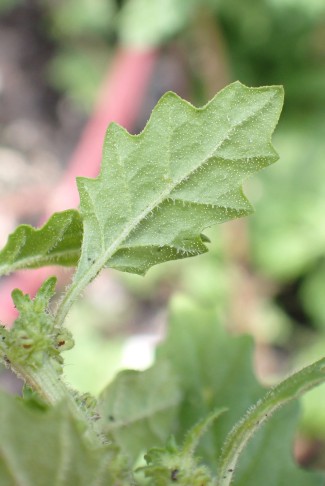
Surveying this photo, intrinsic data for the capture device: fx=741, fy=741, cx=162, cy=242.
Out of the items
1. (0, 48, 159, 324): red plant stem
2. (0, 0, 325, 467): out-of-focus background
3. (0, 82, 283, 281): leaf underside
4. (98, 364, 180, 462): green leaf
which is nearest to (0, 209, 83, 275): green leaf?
(0, 82, 283, 281): leaf underside

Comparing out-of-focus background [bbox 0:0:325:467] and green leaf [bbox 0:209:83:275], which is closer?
green leaf [bbox 0:209:83:275]

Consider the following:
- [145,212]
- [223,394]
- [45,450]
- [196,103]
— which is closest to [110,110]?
[196,103]

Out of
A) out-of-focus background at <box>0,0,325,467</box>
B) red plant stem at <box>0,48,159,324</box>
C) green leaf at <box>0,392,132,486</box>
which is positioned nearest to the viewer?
green leaf at <box>0,392,132,486</box>

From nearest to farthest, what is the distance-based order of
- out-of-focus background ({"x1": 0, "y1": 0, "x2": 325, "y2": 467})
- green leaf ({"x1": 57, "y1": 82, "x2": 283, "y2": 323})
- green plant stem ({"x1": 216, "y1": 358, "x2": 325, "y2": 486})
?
green plant stem ({"x1": 216, "y1": 358, "x2": 325, "y2": 486}) < green leaf ({"x1": 57, "y1": 82, "x2": 283, "y2": 323}) < out-of-focus background ({"x1": 0, "y1": 0, "x2": 325, "y2": 467})

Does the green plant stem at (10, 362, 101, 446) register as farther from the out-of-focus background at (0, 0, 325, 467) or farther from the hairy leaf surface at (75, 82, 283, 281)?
the out-of-focus background at (0, 0, 325, 467)

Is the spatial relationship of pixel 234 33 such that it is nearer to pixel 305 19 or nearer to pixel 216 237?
pixel 305 19

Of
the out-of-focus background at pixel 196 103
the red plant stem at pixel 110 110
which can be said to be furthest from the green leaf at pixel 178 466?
the red plant stem at pixel 110 110

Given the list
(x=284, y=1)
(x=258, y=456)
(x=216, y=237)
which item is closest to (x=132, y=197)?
(x=258, y=456)
